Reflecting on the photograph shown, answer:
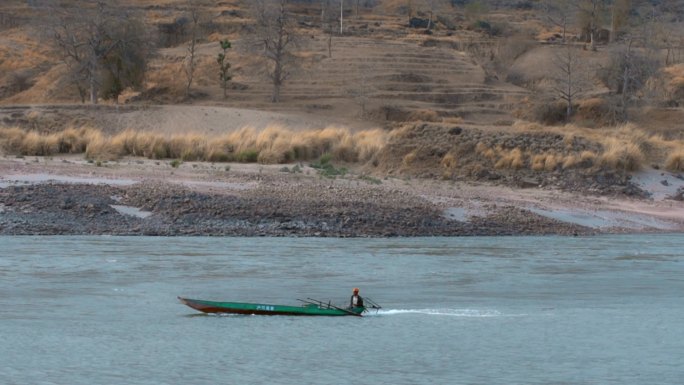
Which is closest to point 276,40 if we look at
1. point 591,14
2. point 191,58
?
point 191,58

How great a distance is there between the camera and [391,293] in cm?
2003

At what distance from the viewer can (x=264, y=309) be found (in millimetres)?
17391

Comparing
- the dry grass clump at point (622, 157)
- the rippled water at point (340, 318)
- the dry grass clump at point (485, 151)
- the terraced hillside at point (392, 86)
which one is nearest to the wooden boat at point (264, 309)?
the rippled water at point (340, 318)

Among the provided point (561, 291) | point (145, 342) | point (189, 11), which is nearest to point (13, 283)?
point (145, 342)

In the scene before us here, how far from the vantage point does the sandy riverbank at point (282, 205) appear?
2767cm

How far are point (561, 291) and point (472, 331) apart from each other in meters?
4.03

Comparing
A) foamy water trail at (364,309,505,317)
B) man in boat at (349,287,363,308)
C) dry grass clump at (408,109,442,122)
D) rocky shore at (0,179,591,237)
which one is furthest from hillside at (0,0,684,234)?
man in boat at (349,287,363,308)

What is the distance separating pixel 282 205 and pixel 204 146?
12.6 metres

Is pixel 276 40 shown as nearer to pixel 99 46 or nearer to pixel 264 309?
pixel 99 46

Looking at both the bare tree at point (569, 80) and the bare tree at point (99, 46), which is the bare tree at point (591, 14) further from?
the bare tree at point (99, 46)

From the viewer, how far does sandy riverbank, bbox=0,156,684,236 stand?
2767 cm

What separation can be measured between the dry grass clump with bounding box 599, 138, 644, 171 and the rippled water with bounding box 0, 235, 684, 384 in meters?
11.0

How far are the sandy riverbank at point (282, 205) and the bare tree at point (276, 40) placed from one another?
2986 centimetres

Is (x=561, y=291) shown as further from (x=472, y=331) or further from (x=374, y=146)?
(x=374, y=146)
